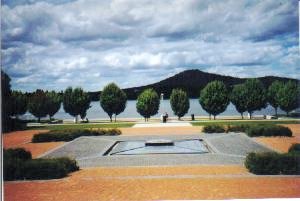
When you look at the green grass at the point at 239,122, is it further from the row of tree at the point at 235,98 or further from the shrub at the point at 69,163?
the shrub at the point at 69,163

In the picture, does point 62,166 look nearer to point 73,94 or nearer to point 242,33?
point 73,94

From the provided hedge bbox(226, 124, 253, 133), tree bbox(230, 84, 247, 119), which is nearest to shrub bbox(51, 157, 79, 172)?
hedge bbox(226, 124, 253, 133)

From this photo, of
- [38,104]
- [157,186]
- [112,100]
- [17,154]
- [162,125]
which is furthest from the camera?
[162,125]

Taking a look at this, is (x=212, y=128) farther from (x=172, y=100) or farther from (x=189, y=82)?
(x=189, y=82)

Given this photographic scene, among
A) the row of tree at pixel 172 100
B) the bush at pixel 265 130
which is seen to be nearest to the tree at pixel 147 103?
the row of tree at pixel 172 100

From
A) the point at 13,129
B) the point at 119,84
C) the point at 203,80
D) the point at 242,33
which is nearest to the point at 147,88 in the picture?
the point at 119,84

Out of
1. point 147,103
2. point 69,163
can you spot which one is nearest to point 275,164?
point 147,103
